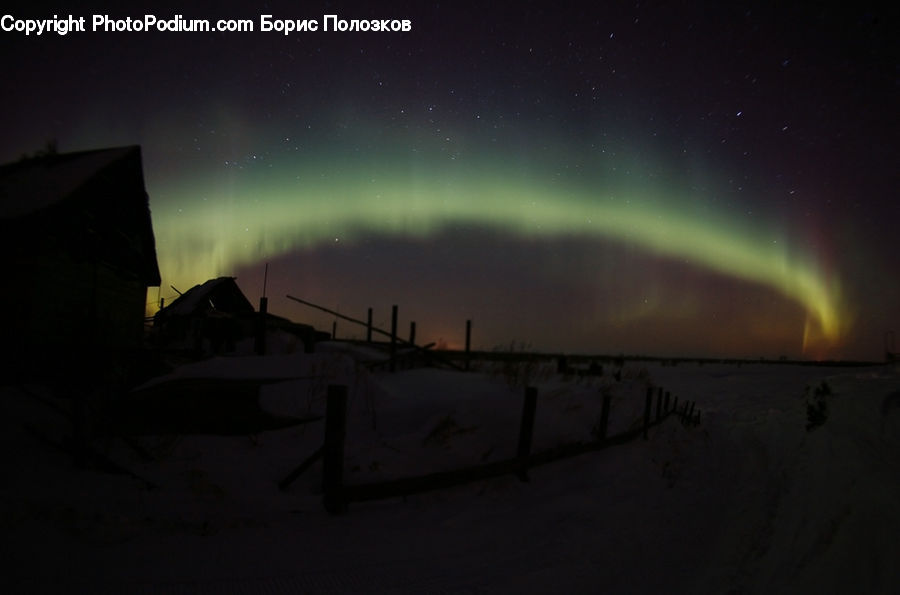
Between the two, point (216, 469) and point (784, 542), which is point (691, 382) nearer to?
point (784, 542)

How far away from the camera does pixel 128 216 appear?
51.4 feet

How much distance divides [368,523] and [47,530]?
3.04 meters

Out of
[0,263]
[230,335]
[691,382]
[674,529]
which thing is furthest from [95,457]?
[691,382]

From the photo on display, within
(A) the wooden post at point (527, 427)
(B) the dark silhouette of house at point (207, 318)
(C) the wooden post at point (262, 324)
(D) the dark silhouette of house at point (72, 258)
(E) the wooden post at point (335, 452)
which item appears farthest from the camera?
(B) the dark silhouette of house at point (207, 318)

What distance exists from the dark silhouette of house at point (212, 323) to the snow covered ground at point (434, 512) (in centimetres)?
953

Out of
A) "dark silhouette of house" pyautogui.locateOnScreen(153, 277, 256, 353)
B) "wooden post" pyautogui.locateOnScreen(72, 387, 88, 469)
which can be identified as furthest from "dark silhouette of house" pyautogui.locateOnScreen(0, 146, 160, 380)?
"dark silhouette of house" pyautogui.locateOnScreen(153, 277, 256, 353)

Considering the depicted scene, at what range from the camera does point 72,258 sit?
12188 mm

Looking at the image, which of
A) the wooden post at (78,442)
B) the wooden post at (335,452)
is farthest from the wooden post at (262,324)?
the wooden post at (335,452)

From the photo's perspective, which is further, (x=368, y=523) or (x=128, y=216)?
(x=128, y=216)

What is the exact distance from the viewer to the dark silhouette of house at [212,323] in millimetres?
19156

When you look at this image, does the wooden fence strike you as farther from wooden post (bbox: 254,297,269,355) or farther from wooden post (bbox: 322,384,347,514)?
wooden post (bbox: 254,297,269,355)

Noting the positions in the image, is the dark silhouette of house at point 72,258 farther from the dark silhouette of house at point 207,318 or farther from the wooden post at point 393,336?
the wooden post at point 393,336

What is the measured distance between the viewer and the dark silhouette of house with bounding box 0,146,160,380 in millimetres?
10531

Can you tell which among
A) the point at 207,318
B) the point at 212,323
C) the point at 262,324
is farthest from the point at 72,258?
the point at 212,323
